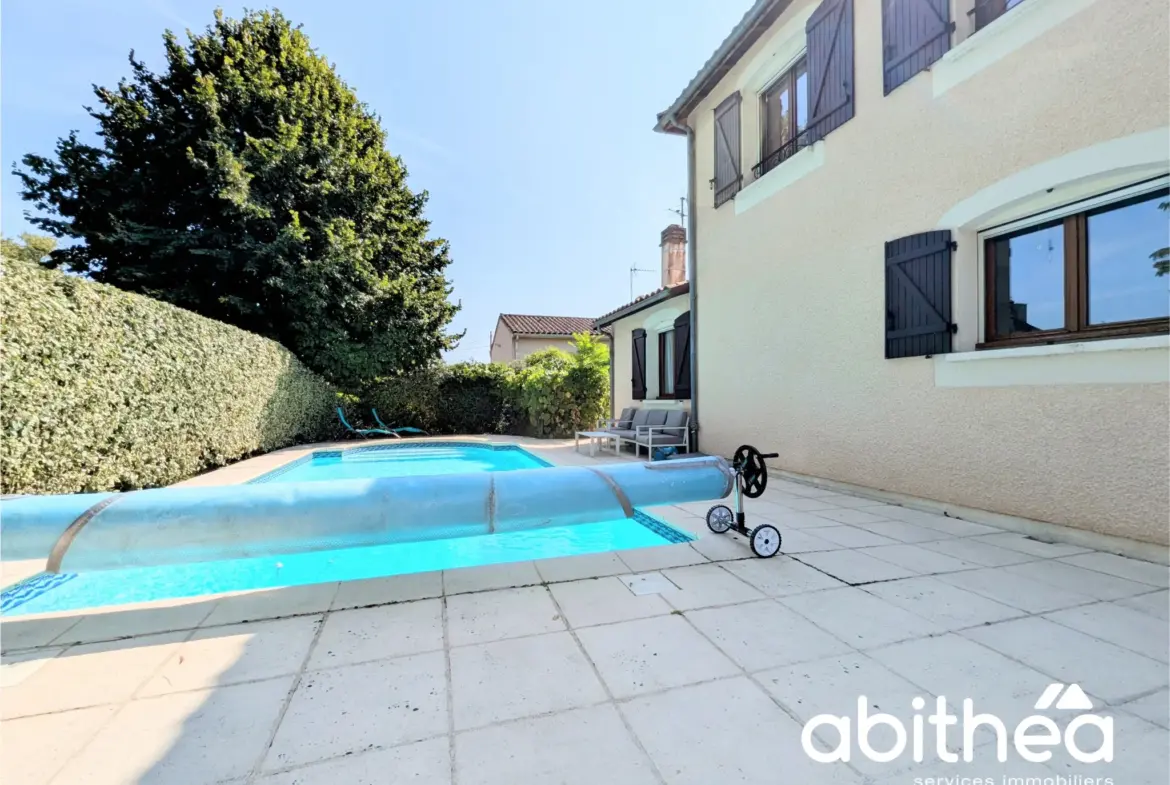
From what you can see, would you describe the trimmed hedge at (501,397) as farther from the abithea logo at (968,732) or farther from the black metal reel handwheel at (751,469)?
the abithea logo at (968,732)

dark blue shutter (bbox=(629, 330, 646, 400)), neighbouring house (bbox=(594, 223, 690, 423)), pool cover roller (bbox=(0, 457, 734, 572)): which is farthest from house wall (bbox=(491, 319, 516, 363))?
pool cover roller (bbox=(0, 457, 734, 572))

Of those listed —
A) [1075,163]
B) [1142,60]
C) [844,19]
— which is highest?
[844,19]

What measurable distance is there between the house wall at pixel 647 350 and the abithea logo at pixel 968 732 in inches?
362

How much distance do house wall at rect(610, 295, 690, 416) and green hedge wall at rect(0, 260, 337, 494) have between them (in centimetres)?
964

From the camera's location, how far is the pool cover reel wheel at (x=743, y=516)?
419cm

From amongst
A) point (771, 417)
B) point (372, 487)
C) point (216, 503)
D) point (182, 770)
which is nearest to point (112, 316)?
point (216, 503)

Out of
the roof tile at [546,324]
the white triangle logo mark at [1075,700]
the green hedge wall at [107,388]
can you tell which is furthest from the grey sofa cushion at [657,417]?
the roof tile at [546,324]

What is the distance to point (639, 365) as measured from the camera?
539 inches

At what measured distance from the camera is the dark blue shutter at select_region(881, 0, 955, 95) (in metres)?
5.59

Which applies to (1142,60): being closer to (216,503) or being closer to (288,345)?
(216,503)

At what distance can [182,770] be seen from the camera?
1847mm

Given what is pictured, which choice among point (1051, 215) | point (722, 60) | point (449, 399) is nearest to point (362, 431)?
point (449, 399)

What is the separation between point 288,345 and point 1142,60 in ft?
59.0

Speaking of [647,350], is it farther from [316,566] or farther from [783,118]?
[316,566]
